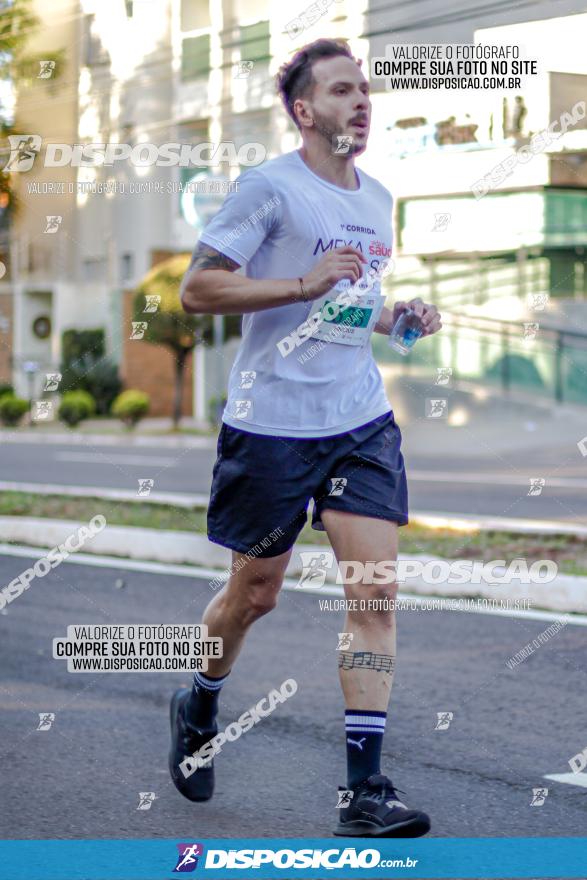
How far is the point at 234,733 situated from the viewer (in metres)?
4.93

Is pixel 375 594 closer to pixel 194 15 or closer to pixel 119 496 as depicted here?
pixel 194 15

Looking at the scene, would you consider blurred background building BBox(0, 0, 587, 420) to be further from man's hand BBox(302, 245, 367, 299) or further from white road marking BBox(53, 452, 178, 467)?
white road marking BBox(53, 452, 178, 467)

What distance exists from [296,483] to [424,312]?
582 millimetres

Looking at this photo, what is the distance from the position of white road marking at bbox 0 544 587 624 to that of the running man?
334 cm

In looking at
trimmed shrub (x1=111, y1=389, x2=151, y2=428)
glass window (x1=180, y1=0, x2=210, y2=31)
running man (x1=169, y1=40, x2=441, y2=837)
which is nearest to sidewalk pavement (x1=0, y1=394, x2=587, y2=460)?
trimmed shrub (x1=111, y1=389, x2=151, y2=428)

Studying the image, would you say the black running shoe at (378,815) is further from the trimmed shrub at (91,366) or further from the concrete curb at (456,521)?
the trimmed shrub at (91,366)

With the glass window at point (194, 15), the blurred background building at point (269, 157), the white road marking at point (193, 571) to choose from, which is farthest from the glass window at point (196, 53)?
the white road marking at point (193, 571)

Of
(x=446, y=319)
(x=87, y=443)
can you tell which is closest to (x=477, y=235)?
(x=446, y=319)

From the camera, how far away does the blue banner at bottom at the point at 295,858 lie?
3.39 metres

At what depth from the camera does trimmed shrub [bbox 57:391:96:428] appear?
98.3ft

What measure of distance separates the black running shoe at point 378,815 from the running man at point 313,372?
0.06 m

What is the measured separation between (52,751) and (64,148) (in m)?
2.25

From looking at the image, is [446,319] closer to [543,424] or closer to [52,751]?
[543,424]

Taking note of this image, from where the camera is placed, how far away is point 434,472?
1866 cm
